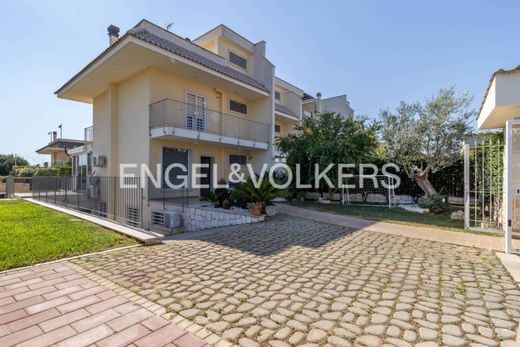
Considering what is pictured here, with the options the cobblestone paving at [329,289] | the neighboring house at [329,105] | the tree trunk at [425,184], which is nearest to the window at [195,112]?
the cobblestone paving at [329,289]

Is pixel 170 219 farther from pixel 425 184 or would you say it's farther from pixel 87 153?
pixel 425 184

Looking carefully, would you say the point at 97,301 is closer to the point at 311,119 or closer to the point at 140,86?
Answer: the point at 140,86

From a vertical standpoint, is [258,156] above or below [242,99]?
below

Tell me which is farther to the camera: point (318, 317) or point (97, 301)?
point (97, 301)

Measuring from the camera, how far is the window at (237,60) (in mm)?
17688

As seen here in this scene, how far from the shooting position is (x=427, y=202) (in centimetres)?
1206

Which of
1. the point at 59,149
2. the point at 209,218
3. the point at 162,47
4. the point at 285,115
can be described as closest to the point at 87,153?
the point at 162,47

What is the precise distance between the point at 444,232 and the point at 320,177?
6.53 meters

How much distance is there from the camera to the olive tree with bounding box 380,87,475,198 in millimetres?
11930

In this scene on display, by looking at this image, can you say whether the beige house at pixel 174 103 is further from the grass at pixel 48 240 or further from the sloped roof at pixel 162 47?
the grass at pixel 48 240

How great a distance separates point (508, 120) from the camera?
6.43m

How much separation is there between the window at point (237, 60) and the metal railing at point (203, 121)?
4.14 metres

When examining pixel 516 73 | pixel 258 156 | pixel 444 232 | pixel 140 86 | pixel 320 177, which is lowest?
pixel 444 232

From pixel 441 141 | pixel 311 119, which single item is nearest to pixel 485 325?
pixel 441 141
